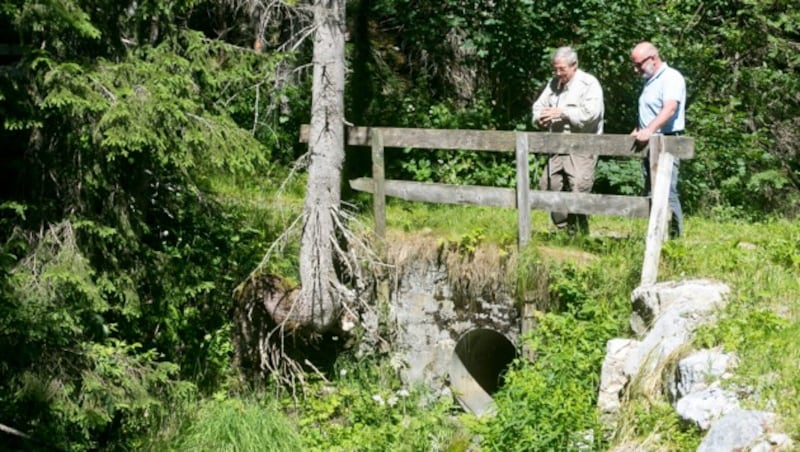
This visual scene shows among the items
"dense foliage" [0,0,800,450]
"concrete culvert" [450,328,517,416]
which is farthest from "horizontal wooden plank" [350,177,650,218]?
"concrete culvert" [450,328,517,416]

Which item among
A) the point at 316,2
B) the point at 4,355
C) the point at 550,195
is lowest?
the point at 4,355

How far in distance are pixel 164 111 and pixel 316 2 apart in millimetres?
2444

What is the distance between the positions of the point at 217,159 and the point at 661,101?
3.94 metres

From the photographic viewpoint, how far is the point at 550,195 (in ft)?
36.6

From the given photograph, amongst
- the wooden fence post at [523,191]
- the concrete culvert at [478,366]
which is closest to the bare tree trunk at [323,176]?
the concrete culvert at [478,366]

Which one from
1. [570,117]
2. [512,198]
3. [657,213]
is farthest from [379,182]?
[657,213]

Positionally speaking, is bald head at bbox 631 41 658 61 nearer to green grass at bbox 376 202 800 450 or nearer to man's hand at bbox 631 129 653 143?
man's hand at bbox 631 129 653 143

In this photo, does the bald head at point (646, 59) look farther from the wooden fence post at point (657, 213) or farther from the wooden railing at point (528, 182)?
the wooden fence post at point (657, 213)

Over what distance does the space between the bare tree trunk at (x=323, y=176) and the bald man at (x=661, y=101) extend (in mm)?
2777

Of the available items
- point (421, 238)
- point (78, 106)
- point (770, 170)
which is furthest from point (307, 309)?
point (770, 170)

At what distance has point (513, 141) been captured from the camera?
11.3 metres

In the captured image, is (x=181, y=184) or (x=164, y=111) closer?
(x=164, y=111)

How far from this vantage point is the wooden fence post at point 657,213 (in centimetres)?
1012

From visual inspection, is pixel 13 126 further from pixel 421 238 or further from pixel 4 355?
pixel 421 238
